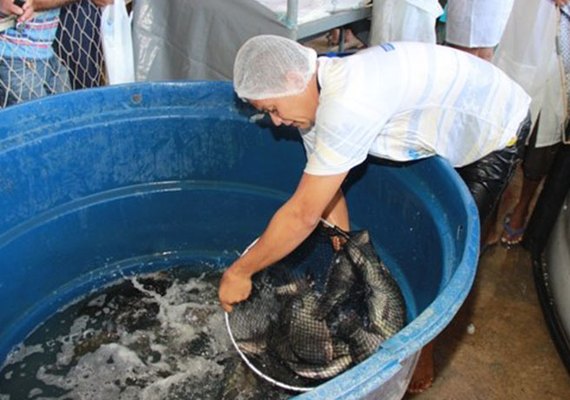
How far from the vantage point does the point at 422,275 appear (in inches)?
63.4

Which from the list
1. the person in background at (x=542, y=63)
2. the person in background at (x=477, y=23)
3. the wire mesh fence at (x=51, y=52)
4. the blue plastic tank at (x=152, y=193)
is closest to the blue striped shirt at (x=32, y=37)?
the wire mesh fence at (x=51, y=52)

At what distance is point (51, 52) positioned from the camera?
2.26 meters

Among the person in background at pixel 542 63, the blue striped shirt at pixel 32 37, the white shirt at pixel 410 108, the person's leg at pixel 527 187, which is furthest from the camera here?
the person's leg at pixel 527 187

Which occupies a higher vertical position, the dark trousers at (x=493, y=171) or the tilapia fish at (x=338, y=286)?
the dark trousers at (x=493, y=171)

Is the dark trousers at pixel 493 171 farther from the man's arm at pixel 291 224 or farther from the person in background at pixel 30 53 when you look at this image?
the person in background at pixel 30 53

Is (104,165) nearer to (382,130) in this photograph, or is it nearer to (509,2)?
(382,130)

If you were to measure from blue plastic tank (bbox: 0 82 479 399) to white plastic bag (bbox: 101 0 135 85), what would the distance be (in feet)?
1.39

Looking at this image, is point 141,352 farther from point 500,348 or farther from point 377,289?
point 500,348

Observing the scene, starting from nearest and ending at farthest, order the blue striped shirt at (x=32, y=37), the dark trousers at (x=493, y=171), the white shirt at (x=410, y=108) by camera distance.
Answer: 1. the white shirt at (x=410, y=108)
2. the dark trousers at (x=493, y=171)
3. the blue striped shirt at (x=32, y=37)

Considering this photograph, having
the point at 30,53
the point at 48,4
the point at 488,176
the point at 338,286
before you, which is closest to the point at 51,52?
the point at 30,53

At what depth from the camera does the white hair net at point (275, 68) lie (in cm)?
135

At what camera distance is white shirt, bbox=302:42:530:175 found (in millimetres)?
1336

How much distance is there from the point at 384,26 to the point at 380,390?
1459 mm

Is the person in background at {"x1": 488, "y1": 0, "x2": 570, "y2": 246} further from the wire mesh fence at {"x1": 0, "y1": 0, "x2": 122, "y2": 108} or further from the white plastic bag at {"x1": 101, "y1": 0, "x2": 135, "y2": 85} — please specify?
the wire mesh fence at {"x1": 0, "y1": 0, "x2": 122, "y2": 108}
